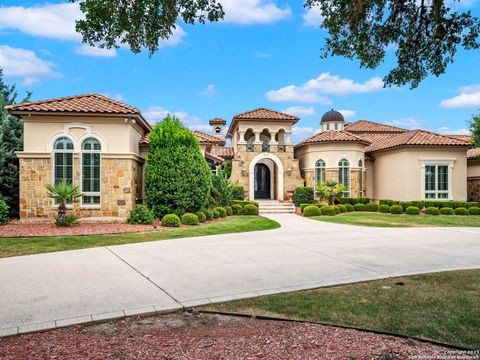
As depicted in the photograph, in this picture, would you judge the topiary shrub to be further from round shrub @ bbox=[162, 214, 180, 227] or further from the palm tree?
the palm tree

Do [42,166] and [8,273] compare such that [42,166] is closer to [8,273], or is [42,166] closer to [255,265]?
[8,273]

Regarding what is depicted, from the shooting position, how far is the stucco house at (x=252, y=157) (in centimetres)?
1530

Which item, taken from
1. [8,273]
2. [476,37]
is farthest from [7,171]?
[476,37]

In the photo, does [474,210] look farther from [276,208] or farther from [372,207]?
[276,208]

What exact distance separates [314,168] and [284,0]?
744 inches

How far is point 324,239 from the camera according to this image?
11664 mm

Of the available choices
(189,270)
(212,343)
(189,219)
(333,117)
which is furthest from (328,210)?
(212,343)

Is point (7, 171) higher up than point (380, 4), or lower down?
lower down

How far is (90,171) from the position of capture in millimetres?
15609

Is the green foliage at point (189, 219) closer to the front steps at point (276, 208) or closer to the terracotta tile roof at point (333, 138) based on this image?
the front steps at point (276, 208)

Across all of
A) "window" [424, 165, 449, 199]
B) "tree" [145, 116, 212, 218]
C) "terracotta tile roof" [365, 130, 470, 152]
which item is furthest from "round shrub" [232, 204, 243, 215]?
"window" [424, 165, 449, 199]

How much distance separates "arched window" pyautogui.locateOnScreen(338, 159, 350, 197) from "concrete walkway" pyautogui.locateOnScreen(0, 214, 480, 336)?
14012mm

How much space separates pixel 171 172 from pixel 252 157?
1215cm

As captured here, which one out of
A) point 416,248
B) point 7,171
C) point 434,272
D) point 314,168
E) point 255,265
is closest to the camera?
point 434,272
